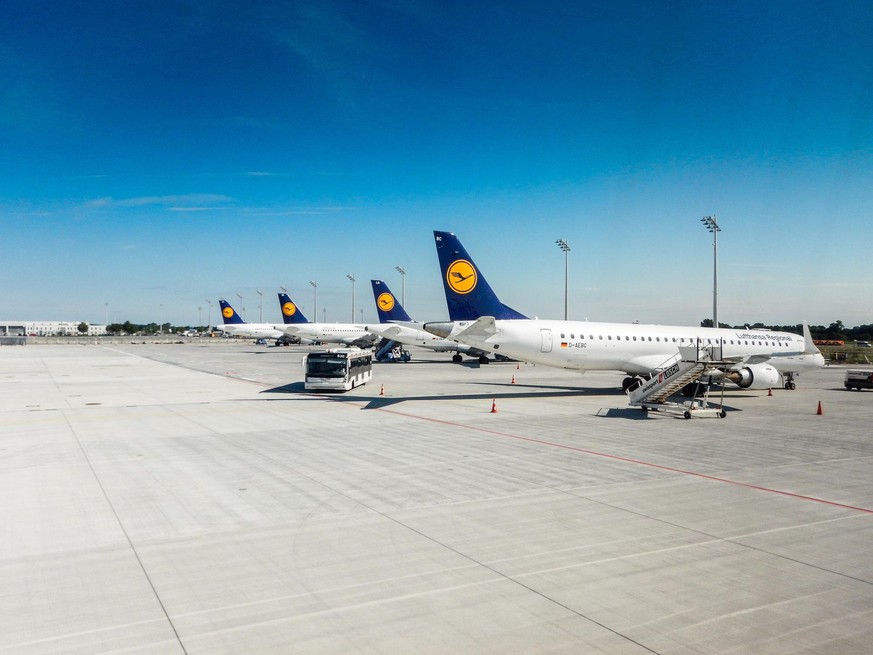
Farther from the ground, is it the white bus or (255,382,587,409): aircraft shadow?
the white bus

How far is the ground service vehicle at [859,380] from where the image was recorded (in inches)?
1516

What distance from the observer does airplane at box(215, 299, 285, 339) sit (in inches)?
4377

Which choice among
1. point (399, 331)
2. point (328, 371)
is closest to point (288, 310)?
point (399, 331)

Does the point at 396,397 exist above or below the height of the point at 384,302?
below

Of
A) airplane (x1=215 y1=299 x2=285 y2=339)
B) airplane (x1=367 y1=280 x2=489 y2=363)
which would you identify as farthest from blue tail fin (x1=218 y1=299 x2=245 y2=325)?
airplane (x1=367 y1=280 x2=489 y2=363)

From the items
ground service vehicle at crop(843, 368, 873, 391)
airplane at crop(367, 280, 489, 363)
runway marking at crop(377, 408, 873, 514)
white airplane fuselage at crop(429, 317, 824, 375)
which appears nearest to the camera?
runway marking at crop(377, 408, 873, 514)

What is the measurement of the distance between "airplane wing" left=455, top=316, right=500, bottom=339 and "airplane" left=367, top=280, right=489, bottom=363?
111ft

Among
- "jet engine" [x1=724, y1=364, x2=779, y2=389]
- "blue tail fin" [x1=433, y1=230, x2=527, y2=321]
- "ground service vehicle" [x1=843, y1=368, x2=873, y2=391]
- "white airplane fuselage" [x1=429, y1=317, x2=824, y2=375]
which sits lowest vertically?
"ground service vehicle" [x1=843, y1=368, x2=873, y2=391]

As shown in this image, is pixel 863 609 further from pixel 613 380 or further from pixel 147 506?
pixel 613 380

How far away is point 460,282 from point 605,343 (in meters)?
8.40

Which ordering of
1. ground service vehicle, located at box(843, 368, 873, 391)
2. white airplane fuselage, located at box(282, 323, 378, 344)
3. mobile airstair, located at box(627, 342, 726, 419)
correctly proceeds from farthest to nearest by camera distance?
white airplane fuselage, located at box(282, 323, 378, 344)
ground service vehicle, located at box(843, 368, 873, 391)
mobile airstair, located at box(627, 342, 726, 419)

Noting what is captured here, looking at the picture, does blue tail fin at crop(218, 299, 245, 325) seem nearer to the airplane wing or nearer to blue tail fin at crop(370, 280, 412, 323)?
blue tail fin at crop(370, 280, 412, 323)

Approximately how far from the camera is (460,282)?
28.8 metres

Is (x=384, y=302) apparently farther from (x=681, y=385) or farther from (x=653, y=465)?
(x=653, y=465)
